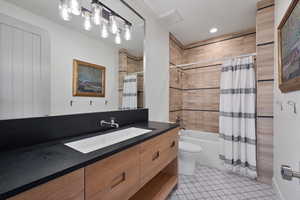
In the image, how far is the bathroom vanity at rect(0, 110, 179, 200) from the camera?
1.57 ft

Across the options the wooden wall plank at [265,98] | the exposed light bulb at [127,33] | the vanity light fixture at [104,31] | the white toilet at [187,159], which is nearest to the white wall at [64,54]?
the vanity light fixture at [104,31]

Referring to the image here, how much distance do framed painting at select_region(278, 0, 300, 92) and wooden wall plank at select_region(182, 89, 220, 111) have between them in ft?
4.57

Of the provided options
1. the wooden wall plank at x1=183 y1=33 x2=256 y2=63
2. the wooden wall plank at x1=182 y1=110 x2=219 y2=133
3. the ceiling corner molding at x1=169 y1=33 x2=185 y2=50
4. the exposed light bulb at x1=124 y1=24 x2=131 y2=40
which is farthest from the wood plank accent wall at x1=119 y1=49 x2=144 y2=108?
the wooden wall plank at x1=183 y1=33 x2=256 y2=63

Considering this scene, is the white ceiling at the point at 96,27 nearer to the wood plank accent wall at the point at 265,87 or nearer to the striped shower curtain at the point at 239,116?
the striped shower curtain at the point at 239,116

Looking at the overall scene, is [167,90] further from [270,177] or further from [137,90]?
[270,177]

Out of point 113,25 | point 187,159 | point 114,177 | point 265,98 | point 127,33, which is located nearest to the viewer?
point 114,177

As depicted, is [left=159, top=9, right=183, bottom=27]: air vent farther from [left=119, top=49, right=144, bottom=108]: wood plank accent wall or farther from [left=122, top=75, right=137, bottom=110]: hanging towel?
[left=122, top=75, right=137, bottom=110]: hanging towel

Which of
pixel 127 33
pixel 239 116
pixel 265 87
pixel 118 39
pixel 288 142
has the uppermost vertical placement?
pixel 127 33

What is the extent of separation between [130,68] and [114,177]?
122cm

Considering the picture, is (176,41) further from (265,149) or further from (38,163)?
(38,163)

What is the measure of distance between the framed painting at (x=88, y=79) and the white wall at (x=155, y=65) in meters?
0.71

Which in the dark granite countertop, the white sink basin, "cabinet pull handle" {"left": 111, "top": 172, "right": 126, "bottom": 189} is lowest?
"cabinet pull handle" {"left": 111, "top": 172, "right": 126, "bottom": 189}

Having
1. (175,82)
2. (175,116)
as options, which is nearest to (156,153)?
(175,116)

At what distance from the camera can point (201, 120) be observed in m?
2.84
